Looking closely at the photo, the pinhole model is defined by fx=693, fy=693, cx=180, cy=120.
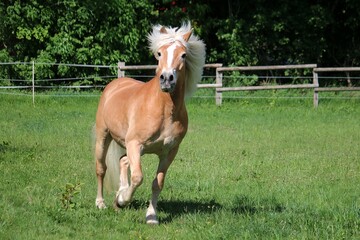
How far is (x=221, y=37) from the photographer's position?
86.1 ft

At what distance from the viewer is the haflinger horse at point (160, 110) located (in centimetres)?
711

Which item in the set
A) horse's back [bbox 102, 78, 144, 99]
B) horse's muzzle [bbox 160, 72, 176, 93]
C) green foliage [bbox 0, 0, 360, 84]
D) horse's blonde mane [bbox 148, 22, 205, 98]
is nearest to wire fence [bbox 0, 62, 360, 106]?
green foliage [bbox 0, 0, 360, 84]

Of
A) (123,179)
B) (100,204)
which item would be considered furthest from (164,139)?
(100,204)

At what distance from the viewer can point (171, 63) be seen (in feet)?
23.0

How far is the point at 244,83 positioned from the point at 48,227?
63.1 ft

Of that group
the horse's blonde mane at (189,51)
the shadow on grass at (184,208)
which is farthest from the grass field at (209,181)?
the horse's blonde mane at (189,51)

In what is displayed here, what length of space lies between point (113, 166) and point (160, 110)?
5.69 ft

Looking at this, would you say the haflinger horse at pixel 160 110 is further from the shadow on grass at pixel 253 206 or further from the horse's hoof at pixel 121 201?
the shadow on grass at pixel 253 206

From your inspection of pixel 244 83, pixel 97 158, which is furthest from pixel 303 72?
pixel 97 158

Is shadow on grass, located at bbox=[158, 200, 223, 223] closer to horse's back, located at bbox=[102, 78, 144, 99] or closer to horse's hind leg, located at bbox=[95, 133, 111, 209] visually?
horse's hind leg, located at bbox=[95, 133, 111, 209]

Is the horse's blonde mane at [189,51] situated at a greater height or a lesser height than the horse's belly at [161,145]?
greater

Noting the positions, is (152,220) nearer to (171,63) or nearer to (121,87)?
(171,63)

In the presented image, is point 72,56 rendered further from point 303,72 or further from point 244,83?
point 303,72

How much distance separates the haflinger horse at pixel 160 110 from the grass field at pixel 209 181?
0.59m
